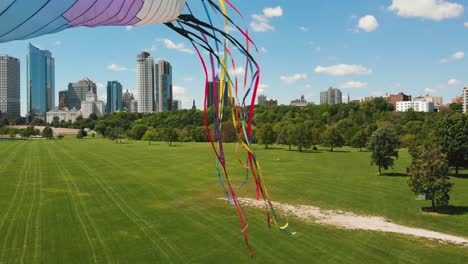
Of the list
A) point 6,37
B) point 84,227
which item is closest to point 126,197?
point 84,227

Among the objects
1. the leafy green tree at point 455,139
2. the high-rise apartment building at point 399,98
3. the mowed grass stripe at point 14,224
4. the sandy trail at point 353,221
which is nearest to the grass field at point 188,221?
the mowed grass stripe at point 14,224

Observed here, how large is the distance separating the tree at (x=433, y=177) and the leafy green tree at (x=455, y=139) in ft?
47.0

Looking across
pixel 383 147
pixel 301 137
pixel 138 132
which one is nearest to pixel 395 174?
pixel 383 147

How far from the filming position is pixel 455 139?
34375 millimetres

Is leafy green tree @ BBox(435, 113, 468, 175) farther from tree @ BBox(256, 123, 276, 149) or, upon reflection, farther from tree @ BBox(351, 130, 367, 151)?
tree @ BBox(256, 123, 276, 149)

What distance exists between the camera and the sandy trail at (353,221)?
16.6m

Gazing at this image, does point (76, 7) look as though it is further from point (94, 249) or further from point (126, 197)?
point (126, 197)

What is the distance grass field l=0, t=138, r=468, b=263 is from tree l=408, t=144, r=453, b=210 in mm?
1141

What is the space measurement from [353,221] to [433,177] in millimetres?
5957

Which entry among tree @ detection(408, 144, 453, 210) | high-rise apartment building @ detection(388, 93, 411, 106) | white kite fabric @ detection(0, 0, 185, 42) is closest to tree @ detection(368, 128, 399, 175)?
tree @ detection(408, 144, 453, 210)

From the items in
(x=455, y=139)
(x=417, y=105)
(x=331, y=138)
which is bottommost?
(x=331, y=138)

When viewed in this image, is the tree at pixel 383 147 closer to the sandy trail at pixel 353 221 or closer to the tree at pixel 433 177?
the tree at pixel 433 177

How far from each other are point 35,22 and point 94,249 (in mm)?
14031

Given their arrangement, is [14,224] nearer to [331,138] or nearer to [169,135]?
[331,138]
